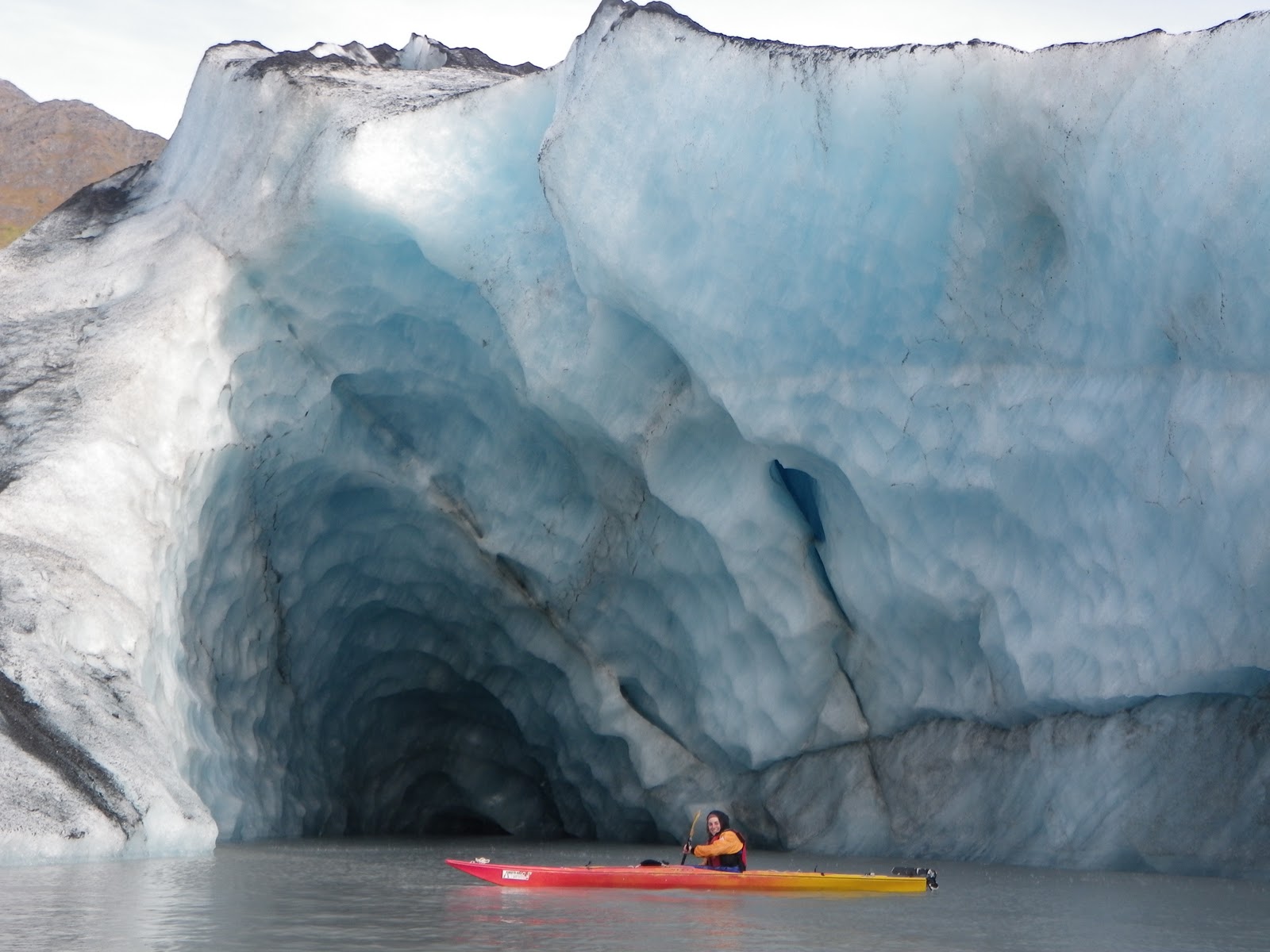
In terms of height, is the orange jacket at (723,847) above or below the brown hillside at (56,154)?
below

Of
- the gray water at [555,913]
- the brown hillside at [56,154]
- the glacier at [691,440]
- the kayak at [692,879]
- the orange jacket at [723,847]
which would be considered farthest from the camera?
the brown hillside at [56,154]

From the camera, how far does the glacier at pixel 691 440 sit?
976cm

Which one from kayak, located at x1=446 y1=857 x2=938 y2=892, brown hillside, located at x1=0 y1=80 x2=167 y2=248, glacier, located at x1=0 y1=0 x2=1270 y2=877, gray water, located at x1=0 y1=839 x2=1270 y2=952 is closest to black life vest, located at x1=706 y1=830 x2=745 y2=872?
kayak, located at x1=446 y1=857 x2=938 y2=892

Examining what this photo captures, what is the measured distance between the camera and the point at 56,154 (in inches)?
2491

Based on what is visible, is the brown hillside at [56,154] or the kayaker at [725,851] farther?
the brown hillside at [56,154]

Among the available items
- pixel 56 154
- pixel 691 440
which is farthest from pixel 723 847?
pixel 56 154

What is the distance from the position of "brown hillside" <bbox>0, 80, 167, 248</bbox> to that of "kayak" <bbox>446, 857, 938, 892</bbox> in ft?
184

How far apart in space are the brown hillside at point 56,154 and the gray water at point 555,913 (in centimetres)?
5575

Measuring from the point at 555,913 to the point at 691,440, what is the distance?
5.86m

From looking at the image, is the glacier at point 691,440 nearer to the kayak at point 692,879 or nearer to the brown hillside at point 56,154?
the kayak at point 692,879

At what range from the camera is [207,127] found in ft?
47.7

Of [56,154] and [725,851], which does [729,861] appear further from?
[56,154]

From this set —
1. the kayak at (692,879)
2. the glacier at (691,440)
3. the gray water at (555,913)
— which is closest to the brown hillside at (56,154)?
the glacier at (691,440)

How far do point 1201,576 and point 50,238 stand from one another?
11.0m
